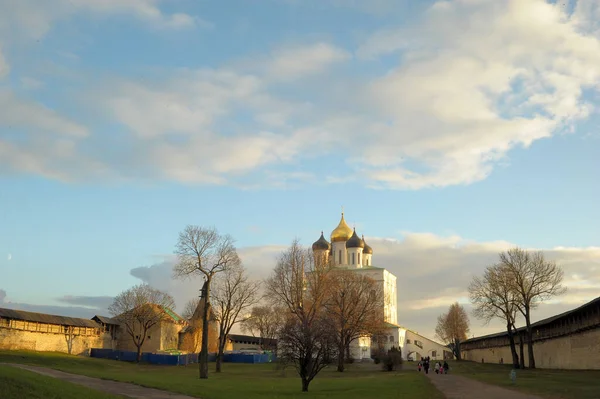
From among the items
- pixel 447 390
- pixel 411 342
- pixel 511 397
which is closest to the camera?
pixel 511 397

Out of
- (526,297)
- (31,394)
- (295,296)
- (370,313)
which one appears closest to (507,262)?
(526,297)

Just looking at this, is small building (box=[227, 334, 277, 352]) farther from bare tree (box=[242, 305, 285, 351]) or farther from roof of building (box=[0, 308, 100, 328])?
roof of building (box=[0, 308, 100, 328])

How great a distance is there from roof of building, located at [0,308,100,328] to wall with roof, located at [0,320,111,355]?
52 cm

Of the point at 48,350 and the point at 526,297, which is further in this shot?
the point at 48,350

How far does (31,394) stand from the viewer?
1730 centimetres

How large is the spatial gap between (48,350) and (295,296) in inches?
1439

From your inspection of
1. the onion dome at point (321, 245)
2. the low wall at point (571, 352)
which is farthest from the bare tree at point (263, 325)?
the low wall at point (571, 352)

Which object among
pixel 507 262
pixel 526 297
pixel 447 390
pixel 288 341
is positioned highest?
pixel 507 262

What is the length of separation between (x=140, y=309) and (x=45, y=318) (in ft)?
41.4

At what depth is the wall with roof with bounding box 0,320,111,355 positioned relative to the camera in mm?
66125

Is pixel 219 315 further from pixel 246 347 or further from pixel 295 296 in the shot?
pixel 246 347

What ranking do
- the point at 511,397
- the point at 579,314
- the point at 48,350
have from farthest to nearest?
1. the point at 48,350
2. the point at 579,314
3. the point at 511,397

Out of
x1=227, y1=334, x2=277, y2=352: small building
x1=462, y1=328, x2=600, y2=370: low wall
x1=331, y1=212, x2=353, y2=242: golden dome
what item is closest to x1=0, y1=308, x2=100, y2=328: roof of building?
x1=227, y1=334, x2=277, y2=352: small building

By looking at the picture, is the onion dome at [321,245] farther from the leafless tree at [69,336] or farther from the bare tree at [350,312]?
the leafless tree at [69,336]
